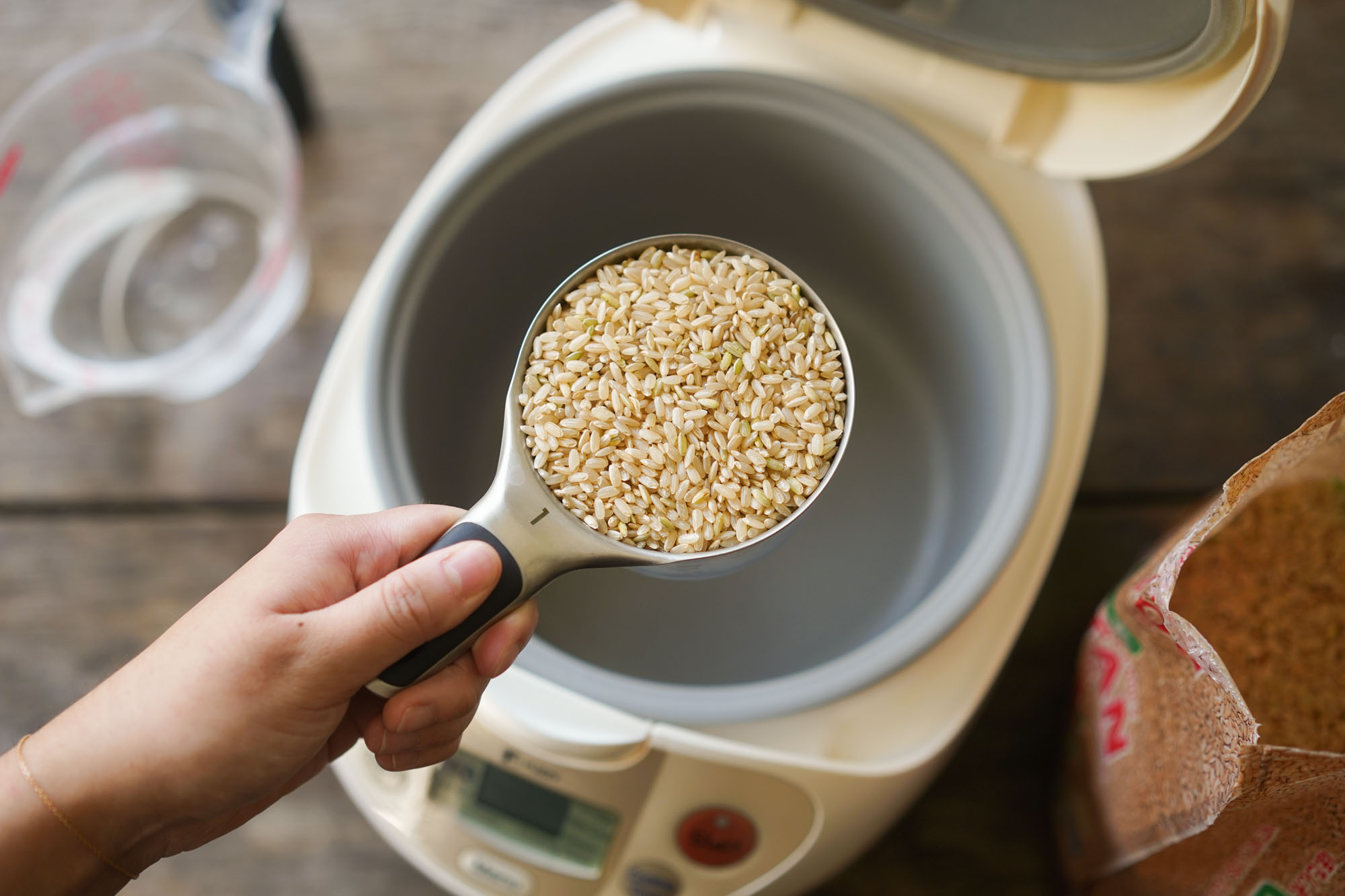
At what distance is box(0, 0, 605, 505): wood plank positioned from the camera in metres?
0.96

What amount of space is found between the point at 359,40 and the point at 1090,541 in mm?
951

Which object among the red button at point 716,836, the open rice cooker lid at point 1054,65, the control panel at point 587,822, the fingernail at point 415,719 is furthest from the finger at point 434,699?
the open rice cooker lid at point 1054,65

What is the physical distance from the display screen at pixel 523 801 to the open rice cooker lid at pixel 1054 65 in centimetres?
58

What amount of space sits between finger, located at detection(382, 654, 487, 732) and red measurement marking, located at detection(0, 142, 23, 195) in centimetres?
86

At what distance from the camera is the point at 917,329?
79 cm

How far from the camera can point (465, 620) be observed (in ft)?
1.56

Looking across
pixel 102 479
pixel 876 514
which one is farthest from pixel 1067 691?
pixel 102 479

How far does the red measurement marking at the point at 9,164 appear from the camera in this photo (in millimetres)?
991

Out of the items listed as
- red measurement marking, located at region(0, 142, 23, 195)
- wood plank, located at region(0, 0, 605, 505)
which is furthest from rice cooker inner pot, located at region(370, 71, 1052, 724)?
red measurement marking, located at region(0, 142, 23, 195)

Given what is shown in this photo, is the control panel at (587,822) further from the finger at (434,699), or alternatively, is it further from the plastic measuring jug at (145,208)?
the plastic measuring jug at (145,208)

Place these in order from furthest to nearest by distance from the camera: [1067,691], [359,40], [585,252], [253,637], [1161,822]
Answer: [359,40] < [1067,691] < [585,252] < [1161,822] < [253,637]

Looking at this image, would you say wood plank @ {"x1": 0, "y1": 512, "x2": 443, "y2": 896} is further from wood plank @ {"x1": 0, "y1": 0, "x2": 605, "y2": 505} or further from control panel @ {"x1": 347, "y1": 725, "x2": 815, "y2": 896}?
control panel @ {"x1": 347, "y1": 725, "x2": 815, "y2": 896}

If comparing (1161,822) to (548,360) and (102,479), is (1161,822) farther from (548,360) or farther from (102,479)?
(102,479)

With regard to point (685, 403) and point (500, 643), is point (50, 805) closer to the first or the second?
point (500, 643)
